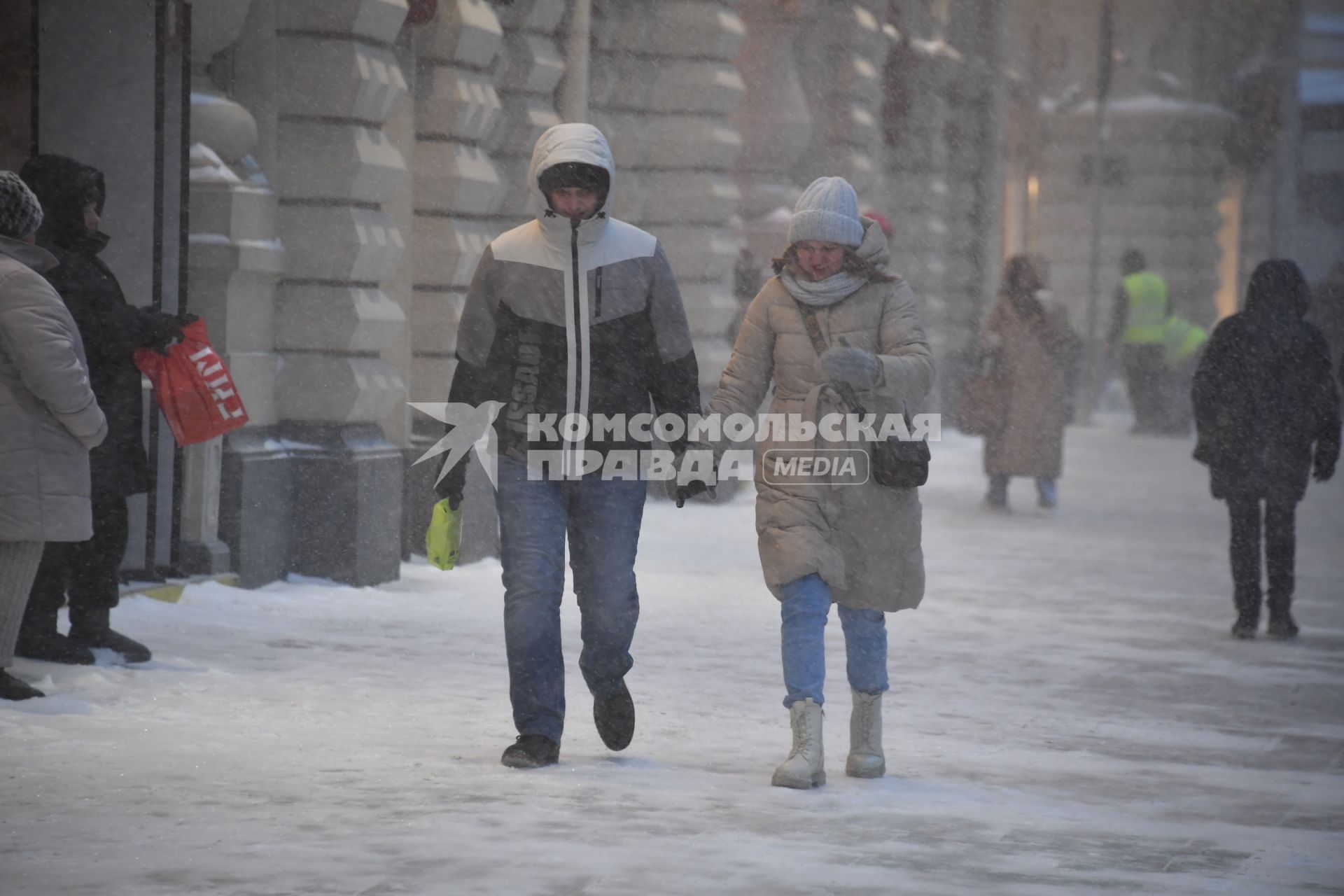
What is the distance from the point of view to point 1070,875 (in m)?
4.96

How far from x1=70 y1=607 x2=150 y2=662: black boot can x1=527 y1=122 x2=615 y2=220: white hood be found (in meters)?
2.45

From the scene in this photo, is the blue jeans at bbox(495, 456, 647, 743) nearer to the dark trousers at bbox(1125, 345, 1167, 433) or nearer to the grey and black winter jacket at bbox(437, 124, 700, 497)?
the grey and black winter jacket at bbox(437, 124, 700, 497)

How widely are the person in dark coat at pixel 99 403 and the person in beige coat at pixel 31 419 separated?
1.68 ft

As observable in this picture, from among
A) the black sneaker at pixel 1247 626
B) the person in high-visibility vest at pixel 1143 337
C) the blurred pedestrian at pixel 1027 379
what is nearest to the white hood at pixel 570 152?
the black sneaker at pixel 1247 626

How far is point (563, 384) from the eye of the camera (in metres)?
6.04

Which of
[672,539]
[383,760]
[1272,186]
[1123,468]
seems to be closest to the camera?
[383,760]

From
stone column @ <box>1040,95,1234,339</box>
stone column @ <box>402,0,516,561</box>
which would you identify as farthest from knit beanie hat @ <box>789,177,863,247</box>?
stone column @ <box>1040,95,1234,339</box>

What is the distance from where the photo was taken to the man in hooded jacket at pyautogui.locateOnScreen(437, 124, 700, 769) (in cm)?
604

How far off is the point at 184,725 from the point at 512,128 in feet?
20.6

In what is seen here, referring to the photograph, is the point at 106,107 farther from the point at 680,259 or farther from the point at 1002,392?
the point at 1002,392

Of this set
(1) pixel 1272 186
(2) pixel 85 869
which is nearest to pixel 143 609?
(2) pixel 85 869

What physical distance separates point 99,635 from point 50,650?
0.62 ft

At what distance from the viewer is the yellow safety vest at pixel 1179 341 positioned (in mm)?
26734

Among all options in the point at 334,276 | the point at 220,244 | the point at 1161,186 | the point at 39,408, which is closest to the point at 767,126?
the point at 334,276
